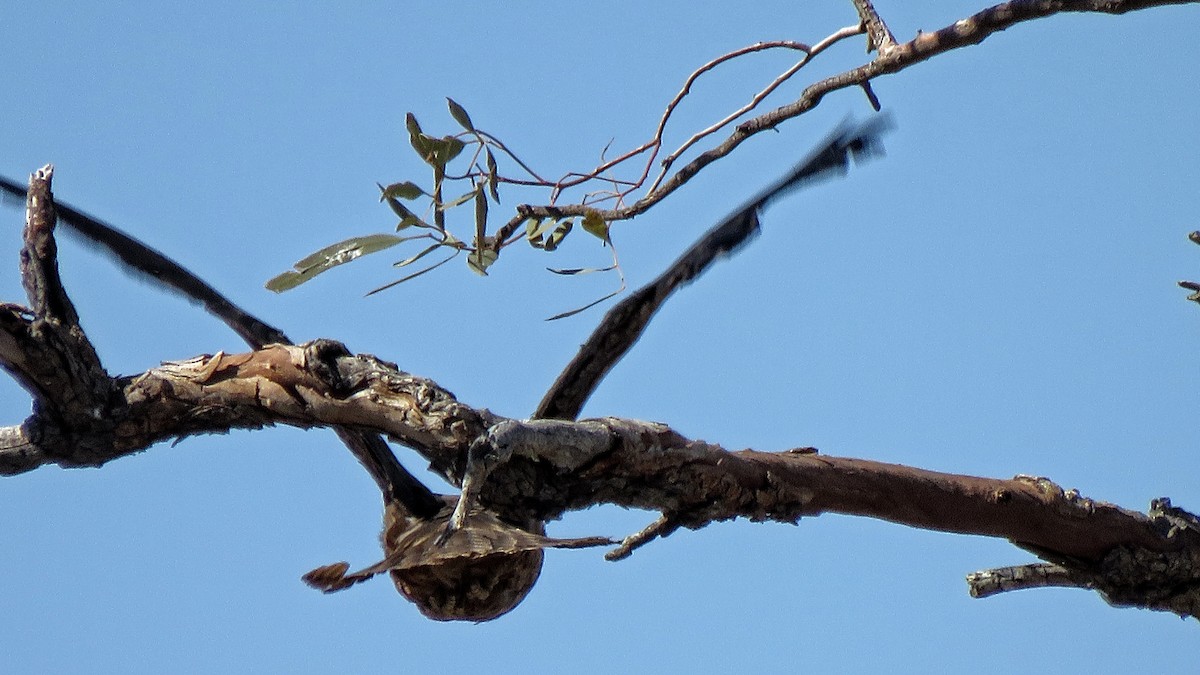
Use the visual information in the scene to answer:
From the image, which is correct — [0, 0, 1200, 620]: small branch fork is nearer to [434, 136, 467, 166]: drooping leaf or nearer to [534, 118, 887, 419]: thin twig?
[534, 118, 887, 419]: thin twig

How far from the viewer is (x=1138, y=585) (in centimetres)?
196

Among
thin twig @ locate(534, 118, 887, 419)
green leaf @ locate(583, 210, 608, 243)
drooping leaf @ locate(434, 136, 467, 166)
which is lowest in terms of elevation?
thin twig @ locate(534, 118, 887, 419)

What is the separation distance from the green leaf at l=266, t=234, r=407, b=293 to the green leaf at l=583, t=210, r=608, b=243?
0.31m

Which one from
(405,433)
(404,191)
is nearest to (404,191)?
(404,191)

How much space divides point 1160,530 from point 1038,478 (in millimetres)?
258

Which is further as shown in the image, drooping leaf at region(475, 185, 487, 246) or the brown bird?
Answer: drooping leaf at region(475, 185, 487, 246)

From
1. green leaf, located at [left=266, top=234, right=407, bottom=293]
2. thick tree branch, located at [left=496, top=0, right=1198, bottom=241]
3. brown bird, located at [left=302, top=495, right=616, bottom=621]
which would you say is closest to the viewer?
brown bird, located at [left=302, top=495, right=616, bottom=621]

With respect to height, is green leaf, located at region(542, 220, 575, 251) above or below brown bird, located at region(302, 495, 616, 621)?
above

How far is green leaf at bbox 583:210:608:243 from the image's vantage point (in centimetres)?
182

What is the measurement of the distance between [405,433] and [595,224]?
1.66 feet

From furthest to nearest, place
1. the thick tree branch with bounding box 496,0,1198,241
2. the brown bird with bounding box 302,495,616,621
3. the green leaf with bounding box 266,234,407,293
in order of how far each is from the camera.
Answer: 1. the green leaf with bounding box 266,234,407,293
2. the thick tree branch with bounding box 496,0,1198,241
3. the brown bird with bounding box 302,495,616,621

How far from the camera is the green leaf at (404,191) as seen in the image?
187cm

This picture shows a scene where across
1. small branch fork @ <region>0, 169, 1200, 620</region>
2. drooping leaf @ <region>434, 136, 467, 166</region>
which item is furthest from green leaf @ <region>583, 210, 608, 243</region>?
small branch fork @ <region>0, 169, 1200, 620</region>

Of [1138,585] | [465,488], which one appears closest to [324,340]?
[465,488]
